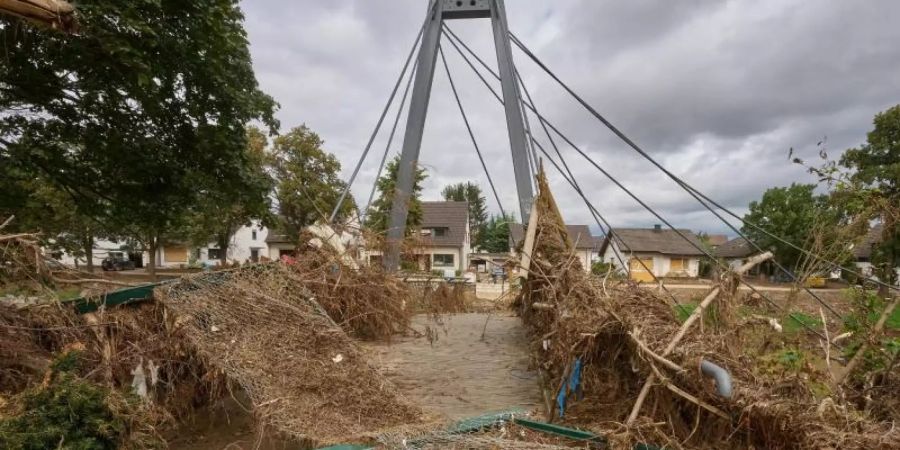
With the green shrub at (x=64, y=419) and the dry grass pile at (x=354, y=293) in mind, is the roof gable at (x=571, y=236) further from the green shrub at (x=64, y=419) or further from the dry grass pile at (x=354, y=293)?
the green shrub at (x=64, y=419)

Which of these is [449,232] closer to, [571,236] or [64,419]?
[571,236]

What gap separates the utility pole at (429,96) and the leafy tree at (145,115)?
7.52 ft

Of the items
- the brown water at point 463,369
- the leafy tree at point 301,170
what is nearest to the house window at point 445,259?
the leafy tree at point 301,170

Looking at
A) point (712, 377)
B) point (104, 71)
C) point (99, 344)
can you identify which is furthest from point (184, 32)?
point (712, 377)

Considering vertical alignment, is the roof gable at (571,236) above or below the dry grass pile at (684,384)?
above

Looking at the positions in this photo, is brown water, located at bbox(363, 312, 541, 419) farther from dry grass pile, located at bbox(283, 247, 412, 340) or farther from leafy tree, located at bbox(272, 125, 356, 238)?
leafy tree, located at bbox(272, 125, 356, 238)

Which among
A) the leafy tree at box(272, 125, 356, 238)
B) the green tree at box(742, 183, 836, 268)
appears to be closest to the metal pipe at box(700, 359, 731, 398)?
the leafy tree at box(272, 125, 356, 238)

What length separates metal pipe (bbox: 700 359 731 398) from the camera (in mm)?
2230

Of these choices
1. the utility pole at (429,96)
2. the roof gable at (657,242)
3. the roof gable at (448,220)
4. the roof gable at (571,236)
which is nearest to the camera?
the roof gable at (571,236)

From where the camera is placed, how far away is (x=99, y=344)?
11.9 feet

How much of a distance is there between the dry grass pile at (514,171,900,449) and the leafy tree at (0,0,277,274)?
18.2 ft

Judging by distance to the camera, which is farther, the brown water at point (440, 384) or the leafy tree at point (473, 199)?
the leafy tree at point (473, 199)

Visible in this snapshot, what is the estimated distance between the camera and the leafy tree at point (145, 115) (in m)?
6.60

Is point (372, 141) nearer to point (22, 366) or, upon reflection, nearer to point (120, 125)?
point (120, 125)
